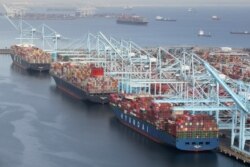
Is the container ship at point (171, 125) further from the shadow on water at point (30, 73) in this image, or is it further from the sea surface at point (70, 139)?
the shadow on water at point (30, 73)

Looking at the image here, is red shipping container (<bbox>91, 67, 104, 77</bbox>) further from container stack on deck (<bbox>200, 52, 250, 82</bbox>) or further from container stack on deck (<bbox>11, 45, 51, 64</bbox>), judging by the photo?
container stack on deck (<bbox>11, 45, 51, 64</bbox>)

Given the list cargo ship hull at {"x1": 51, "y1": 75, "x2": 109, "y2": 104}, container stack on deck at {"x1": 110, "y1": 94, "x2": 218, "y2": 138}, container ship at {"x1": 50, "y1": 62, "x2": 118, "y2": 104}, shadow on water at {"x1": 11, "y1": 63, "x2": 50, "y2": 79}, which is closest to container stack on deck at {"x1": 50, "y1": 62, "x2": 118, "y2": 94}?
container ship at {"x1": 50, "y1": 62, "x2": 118, "y2": 104}

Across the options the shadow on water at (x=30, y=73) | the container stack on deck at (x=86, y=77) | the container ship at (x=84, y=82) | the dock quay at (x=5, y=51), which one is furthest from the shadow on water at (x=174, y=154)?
the dock quay at (x=5, y=51)

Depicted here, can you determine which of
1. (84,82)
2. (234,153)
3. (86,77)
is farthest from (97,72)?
(234,153)

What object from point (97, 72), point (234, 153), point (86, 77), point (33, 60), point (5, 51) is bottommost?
point (234, 153)

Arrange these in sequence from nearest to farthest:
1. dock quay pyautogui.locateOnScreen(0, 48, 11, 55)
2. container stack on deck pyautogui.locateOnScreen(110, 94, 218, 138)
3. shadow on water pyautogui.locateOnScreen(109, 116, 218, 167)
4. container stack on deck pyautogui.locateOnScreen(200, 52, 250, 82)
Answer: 1. shadow on water pyautogui.locateOnScreen(109, 116, 218, 167)
2. container stack on deck pyautogui.locateOnScreen(110, 94, 218, 138)
3. container stack on deck pyautogui.locateOnScreen(200, 52, 250, 82)
4. dock quay pyautogui.locateOnScreen(0, 48, 11, 55)

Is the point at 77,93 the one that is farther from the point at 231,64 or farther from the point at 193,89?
the point at 231,64
